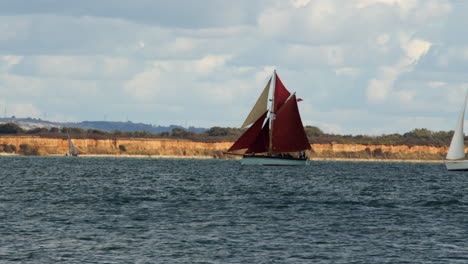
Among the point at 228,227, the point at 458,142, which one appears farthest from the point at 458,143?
the point at 228,227

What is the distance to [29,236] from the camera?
31.1 m

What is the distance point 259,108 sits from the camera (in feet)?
359

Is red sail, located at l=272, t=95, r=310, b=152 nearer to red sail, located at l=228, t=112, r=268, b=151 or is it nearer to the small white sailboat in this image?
red sail, located at l=228, t=112, r=268, b=151

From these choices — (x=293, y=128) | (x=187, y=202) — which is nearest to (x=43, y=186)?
(x=187, y=202)

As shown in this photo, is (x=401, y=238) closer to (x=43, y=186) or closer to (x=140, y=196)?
(x=140, y=196)

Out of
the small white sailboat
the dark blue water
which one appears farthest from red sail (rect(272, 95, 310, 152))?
the dark blue water

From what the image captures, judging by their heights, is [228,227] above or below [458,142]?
below

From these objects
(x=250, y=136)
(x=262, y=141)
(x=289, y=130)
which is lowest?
(x=262, y=141)

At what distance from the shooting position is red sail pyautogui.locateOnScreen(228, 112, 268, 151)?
10981cm

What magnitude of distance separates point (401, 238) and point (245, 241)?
7078 millimetres

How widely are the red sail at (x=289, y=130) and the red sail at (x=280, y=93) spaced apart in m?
2.09

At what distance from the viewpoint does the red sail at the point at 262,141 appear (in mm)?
114194

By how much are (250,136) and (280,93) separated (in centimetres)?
813

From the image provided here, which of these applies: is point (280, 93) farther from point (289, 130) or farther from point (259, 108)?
point (289, 130)
